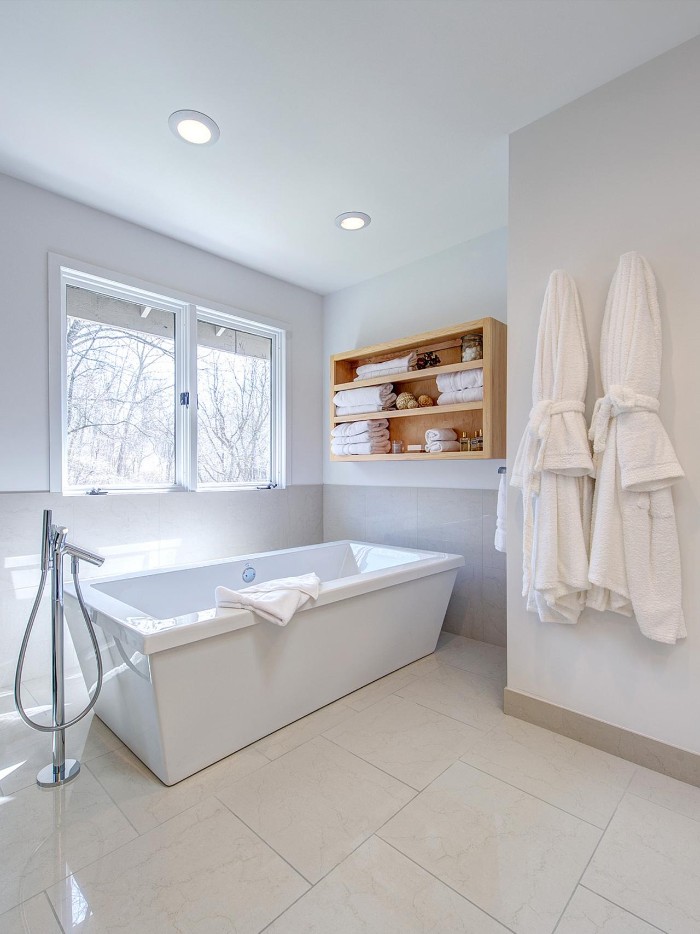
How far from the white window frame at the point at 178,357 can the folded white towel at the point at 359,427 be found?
524mm

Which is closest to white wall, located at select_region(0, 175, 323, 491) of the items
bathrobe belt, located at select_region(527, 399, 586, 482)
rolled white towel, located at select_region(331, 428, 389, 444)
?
rolled white towel, located at select_region(331, 428, 389, 444)

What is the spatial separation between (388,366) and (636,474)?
5.91 ft

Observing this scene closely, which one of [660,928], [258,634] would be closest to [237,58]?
[258,634]

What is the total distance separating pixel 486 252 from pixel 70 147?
87.8 inches

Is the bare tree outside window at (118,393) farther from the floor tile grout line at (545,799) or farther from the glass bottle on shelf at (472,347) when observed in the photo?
the floor tile grout line at (545,799)

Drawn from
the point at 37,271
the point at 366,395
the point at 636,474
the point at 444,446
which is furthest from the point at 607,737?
the point at 37,271

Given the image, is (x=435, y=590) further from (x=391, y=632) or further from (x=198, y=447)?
(x=198, y=447)

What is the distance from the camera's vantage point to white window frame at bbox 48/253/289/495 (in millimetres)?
2506

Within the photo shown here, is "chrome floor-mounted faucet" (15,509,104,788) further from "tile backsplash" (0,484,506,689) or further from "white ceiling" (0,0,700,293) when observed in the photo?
"white ceiling" (0,0,700,293)

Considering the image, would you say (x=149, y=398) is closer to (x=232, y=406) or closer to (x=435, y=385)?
(x=232, y=406)

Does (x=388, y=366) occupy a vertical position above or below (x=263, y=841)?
above

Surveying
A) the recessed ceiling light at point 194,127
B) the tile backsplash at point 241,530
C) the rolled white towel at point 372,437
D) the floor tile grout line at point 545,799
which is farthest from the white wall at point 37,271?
the floor tile grout line at point 545,799

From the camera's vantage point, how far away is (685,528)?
5.44 ft

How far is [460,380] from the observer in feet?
9.01
